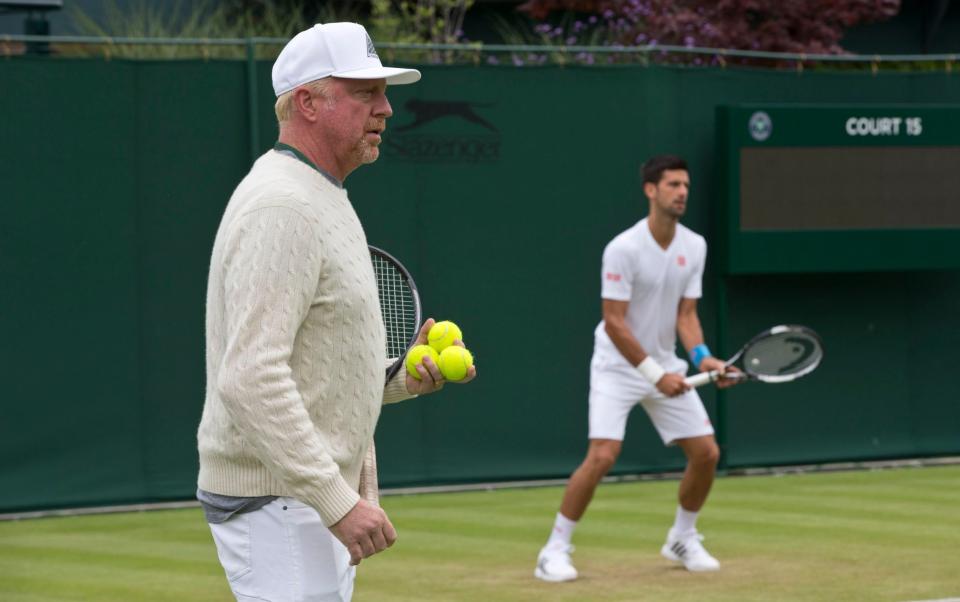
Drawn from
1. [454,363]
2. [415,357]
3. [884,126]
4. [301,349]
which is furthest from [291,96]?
[884,126]

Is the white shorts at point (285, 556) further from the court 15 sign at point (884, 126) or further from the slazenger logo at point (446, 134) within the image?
the court 15 sign at point (884, 126)

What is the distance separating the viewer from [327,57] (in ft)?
12.2

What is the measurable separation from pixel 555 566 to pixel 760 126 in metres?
4.74

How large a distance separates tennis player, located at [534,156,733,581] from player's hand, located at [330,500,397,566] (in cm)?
473

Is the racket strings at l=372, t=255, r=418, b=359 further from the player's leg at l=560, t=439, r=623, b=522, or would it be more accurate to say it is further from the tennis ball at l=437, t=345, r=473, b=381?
the player's leg at l=560, t=439, r=623, b=522

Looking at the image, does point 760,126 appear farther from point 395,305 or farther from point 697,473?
point 395,305

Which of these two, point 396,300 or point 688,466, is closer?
point 396,300

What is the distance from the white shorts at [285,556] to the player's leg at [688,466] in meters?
4.82

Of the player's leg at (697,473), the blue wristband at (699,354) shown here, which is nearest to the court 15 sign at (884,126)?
the blue wristband at (699,354)

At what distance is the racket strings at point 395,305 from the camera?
467 cm

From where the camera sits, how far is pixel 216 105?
36.1 ft

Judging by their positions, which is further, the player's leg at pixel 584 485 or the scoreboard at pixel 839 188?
the scoreboard at pixel 839 188

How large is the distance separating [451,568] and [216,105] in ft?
12.6

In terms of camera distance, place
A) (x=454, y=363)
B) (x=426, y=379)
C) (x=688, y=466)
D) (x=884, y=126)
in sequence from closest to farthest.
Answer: (x=426, y=379) → (x=454, y=363) → (x=688, y=466) → (x=884, y=126)
